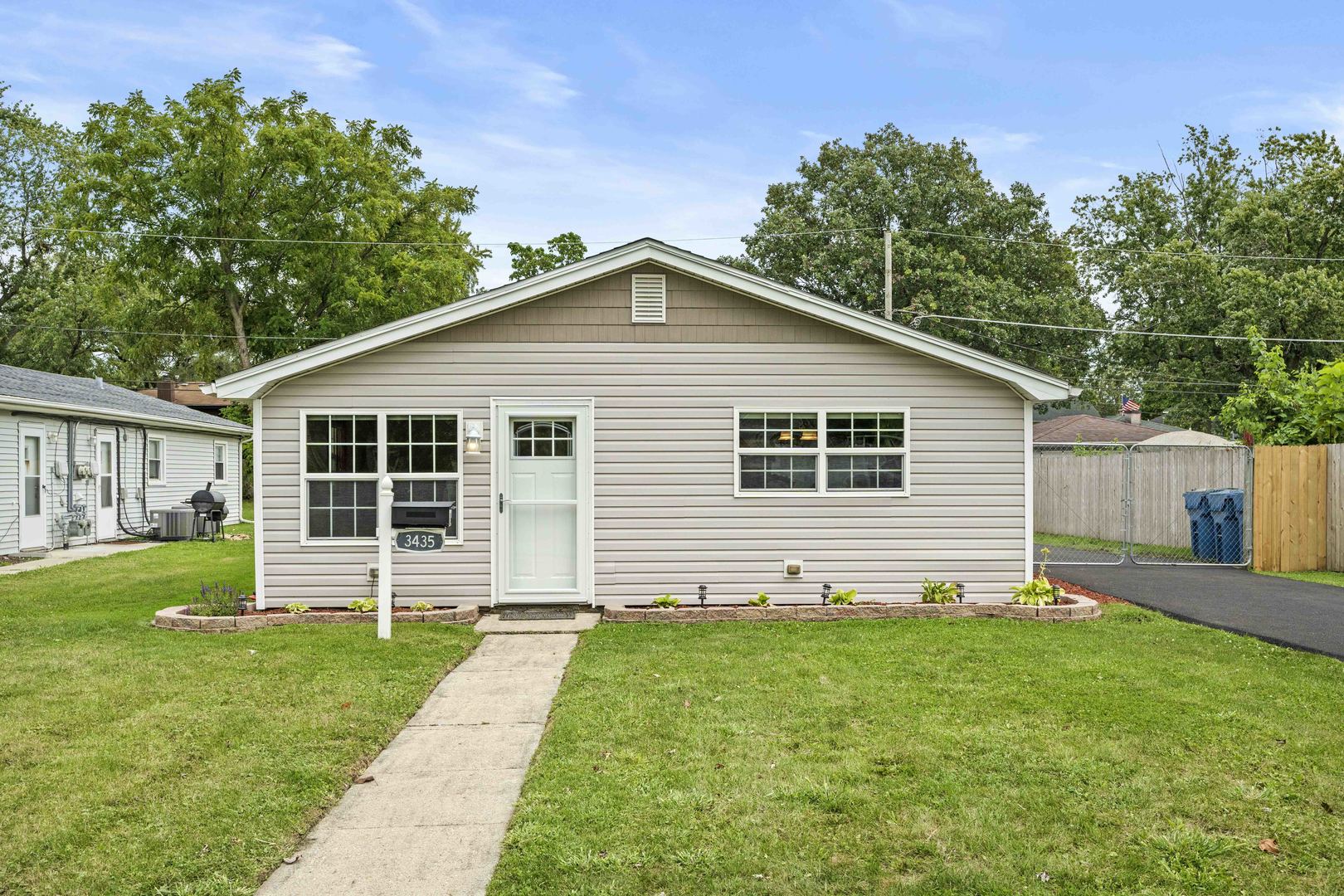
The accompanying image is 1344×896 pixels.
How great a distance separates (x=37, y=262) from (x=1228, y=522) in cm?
4053

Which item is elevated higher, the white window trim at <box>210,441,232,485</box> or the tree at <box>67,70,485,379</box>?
the tree at <box>67,70,485,379</box>

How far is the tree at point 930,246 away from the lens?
95.4 feet

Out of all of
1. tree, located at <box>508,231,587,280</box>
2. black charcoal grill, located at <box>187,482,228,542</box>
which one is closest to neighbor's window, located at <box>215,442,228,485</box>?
black charcoal grill, located at <box>187,482,228,542</box>

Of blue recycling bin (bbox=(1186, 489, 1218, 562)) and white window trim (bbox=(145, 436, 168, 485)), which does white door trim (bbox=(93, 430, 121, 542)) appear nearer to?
white window trim (bbox=(145, 436, 168, 485))

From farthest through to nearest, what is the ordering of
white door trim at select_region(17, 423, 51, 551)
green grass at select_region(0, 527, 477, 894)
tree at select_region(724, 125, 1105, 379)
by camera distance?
1. tree at select_region(724, 125, 1105, 379)
2. white door trim at select_region(17, 423, 51, 551)
3. green grass at select_region(0, 527, 477, 894)

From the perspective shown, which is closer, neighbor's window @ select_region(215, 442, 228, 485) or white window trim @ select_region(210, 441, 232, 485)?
white window trim @ select_region(210, 441, 232, 485)

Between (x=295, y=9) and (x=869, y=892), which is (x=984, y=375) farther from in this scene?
(x=295, y=9)

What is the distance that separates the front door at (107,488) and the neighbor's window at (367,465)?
1172cm

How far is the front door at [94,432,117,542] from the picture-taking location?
736 inches

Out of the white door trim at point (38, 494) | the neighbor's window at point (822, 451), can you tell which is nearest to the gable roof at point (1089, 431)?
the neighbor's window at point (822, 451)

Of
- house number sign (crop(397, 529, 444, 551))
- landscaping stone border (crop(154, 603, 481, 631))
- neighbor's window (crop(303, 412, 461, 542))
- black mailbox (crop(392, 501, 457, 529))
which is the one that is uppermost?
neighbor's window (crop(303, 412, 461, 542))

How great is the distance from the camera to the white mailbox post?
8.18 m

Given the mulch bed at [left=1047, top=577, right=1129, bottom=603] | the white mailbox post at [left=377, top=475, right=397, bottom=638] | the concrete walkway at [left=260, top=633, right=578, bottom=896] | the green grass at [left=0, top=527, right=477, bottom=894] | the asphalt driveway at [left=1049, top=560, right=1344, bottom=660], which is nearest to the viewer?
the concrete walkway at [left=260, top=633, right=578, bottom=896]

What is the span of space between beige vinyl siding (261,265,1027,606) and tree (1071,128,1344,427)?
1829 centimetres
